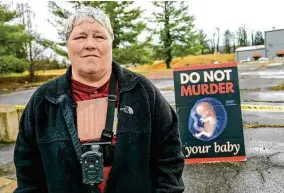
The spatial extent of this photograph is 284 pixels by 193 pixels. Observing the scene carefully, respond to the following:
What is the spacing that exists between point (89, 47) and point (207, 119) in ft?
11.1

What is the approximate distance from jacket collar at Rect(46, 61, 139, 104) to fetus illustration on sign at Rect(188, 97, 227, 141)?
3057 millimetres

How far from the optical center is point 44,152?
6.18 feet

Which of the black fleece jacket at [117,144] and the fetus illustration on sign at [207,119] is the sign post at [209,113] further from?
the black fleece jacket at [117,144]

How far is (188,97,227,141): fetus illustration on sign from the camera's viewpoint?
16.1 feet

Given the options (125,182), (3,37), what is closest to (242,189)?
(125,182)

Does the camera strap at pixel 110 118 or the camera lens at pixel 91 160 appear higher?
the camera strap at pixel 110 118

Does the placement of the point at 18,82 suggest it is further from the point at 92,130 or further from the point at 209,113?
the point at 92,130

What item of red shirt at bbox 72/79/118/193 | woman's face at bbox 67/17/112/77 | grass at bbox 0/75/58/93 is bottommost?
grass at bbox 0/75/58/93

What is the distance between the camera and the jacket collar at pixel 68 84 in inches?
74.4

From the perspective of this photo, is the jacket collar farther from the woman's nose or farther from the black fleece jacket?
the woman's nose

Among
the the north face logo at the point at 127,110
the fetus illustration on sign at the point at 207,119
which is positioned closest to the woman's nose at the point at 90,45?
the the north face logo at the point at 127,110

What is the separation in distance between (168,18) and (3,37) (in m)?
21.1

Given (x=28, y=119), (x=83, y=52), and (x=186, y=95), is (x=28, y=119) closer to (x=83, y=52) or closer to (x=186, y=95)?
(x=83, y=52)

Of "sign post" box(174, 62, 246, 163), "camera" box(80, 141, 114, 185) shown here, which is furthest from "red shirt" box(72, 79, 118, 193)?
"sign post" box(174, 62, 246, 163)
